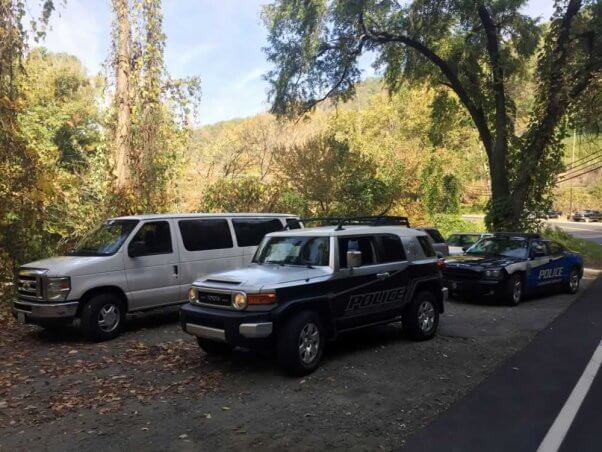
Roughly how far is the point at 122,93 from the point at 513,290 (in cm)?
1119

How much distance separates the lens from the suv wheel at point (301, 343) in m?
6.23

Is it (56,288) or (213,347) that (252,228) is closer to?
(213,347)

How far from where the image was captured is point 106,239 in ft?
29.7

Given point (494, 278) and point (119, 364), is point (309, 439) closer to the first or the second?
point (119, 364)

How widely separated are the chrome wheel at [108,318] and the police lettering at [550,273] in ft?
31.3

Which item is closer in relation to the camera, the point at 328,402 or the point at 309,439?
the point at 309,439

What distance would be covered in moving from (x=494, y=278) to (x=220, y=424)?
8.11 metres

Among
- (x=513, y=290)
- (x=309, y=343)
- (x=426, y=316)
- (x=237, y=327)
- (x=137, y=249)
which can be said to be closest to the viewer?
(x=237, y=327)

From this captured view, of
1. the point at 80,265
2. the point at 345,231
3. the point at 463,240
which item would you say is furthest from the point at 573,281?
A: the point at 80,265

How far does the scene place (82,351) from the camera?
7832 mm

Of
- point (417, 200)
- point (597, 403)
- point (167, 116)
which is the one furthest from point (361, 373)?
point (417, 200)

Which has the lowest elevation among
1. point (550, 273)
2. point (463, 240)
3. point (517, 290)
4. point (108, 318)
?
point (517, 290)

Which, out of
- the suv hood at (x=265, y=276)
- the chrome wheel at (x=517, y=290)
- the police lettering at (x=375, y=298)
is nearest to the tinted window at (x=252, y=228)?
the suv hood at (x=265, y=276)

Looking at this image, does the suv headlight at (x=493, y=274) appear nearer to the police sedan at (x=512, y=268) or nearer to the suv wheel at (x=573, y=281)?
the police sedan at (x=512, y=268)
